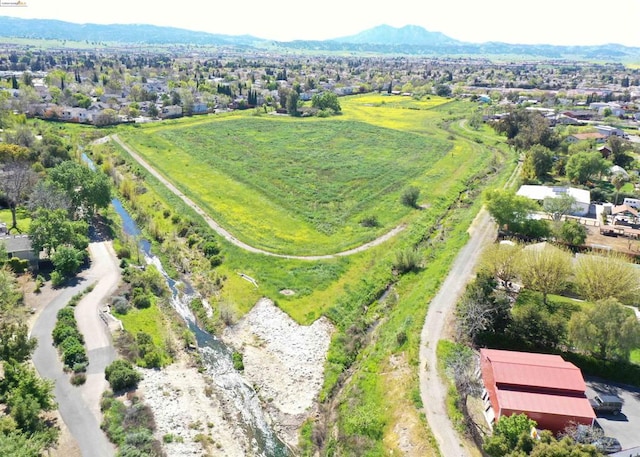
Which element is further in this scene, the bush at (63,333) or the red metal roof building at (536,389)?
the bush at (63,333)

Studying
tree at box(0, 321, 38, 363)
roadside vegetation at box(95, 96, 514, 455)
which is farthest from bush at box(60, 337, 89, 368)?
roadside vegetation at box(95, 96, 514, 455)

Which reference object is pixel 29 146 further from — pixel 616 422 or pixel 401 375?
pixel 616 422

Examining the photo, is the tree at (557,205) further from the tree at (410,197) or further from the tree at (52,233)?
the tree at (52,233)

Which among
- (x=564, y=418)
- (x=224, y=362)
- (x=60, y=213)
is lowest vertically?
(x=224, y=362)

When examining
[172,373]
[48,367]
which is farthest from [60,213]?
[172,373]

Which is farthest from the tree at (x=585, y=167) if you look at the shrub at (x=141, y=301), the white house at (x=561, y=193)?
the shrub at (x=141, y=301)

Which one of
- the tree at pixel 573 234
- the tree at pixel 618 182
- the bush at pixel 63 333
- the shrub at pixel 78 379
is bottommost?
the shrub at pixel 78 379

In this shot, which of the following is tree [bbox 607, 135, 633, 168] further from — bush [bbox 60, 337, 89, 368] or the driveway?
bush [bbox 60, 337, 89, 368]
